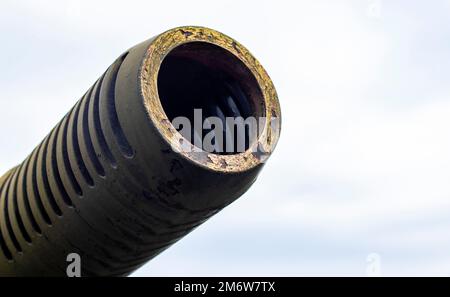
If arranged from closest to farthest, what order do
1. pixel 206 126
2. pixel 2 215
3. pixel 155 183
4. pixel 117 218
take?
pixel 155 183 < pixel 117 218 < pixel 206 126 < pixel 2 215

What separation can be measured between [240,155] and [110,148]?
0.86m

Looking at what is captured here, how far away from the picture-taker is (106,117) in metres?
5.11

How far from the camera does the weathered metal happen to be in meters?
4.92

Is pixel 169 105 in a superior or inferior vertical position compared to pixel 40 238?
superior

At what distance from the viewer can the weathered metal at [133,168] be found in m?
4.92

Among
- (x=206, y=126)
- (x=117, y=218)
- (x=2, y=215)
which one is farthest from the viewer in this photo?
(x=2, y=215)

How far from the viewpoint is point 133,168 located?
16.2 ft

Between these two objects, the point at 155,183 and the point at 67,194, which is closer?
the point at 155,183
